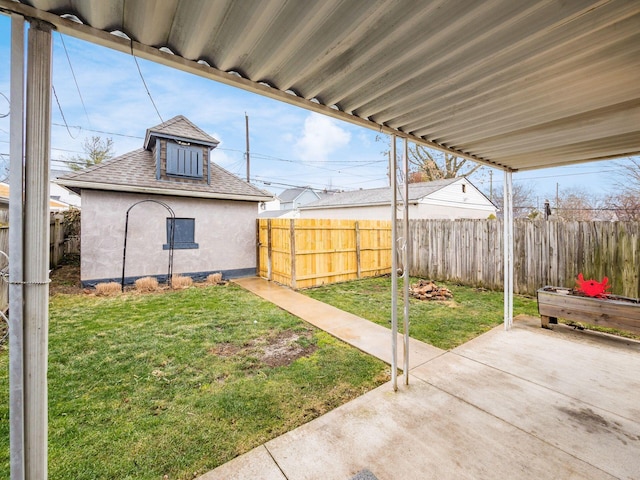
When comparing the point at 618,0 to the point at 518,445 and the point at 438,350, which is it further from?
the point at 438,350

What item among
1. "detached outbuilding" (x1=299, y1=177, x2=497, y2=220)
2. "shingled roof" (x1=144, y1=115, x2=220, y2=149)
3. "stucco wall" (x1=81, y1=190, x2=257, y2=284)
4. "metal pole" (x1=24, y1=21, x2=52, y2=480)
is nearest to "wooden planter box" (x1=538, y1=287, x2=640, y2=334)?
"metal pole" (x1=24, y1=21, x2=52, y2=480)

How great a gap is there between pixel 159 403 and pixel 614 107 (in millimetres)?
4698

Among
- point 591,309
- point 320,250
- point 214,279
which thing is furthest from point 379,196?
point 591,309

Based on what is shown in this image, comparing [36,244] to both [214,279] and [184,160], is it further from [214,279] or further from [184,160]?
[184,160]

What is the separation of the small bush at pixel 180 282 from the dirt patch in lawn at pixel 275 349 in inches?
174

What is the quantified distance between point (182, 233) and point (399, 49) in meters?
8.11

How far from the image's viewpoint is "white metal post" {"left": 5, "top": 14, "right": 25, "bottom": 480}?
112 centimetres

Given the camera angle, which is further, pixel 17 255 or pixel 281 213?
pixel 281 213

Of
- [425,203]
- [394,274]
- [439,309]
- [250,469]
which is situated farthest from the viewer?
[425,203]

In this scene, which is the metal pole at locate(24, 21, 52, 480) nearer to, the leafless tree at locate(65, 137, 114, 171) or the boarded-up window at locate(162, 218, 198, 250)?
the boarded-up window at locate(162, 218, 198, 250)

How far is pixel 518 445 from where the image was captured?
2.02 meters

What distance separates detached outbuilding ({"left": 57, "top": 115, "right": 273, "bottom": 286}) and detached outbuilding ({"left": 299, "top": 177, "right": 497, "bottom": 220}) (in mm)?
7573

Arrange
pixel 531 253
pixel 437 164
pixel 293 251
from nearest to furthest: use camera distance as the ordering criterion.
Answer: pixel 531 253 < pixel 293 251 < pixel 437 164

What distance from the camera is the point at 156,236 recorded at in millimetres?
7887
